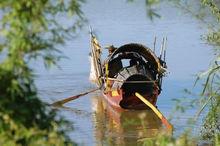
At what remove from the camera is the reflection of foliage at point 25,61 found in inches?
105

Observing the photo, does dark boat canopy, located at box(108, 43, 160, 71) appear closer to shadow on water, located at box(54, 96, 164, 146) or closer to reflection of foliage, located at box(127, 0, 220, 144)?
shadow on water, located at box(54, 96, 164, 146)

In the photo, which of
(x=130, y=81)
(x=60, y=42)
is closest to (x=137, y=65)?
(x=130, y=81)

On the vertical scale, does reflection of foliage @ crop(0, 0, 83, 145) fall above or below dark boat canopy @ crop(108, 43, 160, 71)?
above

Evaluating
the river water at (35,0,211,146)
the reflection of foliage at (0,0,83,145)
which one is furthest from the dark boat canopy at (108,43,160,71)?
the reflection of foliage at (0,0,83,145)

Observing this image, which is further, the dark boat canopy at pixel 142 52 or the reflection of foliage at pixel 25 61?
the dark boat canopy at pixel 142 52

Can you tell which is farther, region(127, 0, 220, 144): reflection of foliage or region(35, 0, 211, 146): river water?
region(35, 0, 211, 146): river water

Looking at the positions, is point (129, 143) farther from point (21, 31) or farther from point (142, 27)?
point (142, 27)

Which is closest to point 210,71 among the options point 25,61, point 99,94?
point 25,61

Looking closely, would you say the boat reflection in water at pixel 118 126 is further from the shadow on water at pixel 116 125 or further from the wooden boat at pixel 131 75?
the wooden boat at pixel 131 75

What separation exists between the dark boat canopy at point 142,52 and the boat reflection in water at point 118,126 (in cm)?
159

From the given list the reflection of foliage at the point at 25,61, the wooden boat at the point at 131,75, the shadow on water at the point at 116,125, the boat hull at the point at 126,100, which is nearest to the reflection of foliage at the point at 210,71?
the reflection of foliage at the point at 25,61

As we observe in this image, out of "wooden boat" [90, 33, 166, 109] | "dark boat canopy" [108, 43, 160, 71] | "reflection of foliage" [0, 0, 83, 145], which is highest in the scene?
"reflection of foliage" [0, 0, 83, 145]

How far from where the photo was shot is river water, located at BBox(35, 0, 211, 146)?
14859 mm

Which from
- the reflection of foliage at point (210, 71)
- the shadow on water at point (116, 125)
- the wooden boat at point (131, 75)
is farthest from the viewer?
the wooden boat at point (131, 75)
